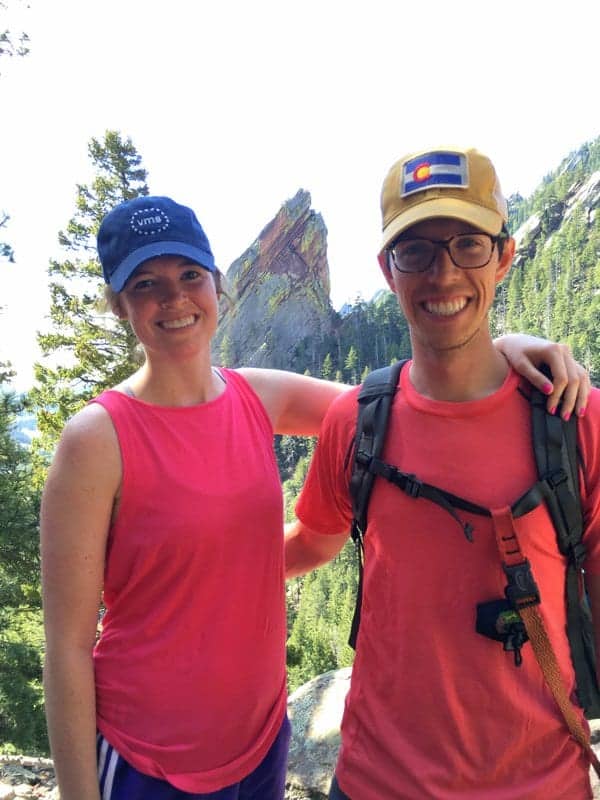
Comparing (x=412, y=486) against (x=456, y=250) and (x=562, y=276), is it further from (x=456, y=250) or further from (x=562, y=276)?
(x=562, y=276)

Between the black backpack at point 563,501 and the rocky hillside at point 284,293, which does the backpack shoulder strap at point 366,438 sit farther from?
the rocky hillside at point 284,293

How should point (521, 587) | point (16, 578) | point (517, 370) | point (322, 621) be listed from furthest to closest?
point (322, 621)
point (16, 578)
point (517, 370)
point (521, 587)

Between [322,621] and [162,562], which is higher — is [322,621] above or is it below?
below

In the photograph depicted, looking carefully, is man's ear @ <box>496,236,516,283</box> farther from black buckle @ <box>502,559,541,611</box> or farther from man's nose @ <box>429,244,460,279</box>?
black buckle @ <box>502,559,541,611</box>

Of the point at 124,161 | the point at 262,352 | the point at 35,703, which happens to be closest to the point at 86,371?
the point at 124,161

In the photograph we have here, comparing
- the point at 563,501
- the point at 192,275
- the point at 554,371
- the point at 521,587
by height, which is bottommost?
the point at 521,587

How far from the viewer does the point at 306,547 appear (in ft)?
7.83

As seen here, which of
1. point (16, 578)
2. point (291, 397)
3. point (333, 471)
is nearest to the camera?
point (333, 471)

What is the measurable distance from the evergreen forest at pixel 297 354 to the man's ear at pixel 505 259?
72mm

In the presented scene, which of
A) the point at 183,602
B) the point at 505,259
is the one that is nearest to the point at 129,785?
the point at 183,602

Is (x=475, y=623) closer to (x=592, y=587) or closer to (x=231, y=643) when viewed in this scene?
(x=592, y=587)

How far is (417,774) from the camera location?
151 centimetres

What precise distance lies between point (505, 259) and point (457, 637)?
4.09 ft

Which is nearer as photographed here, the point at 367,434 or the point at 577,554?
the point at 577,554
